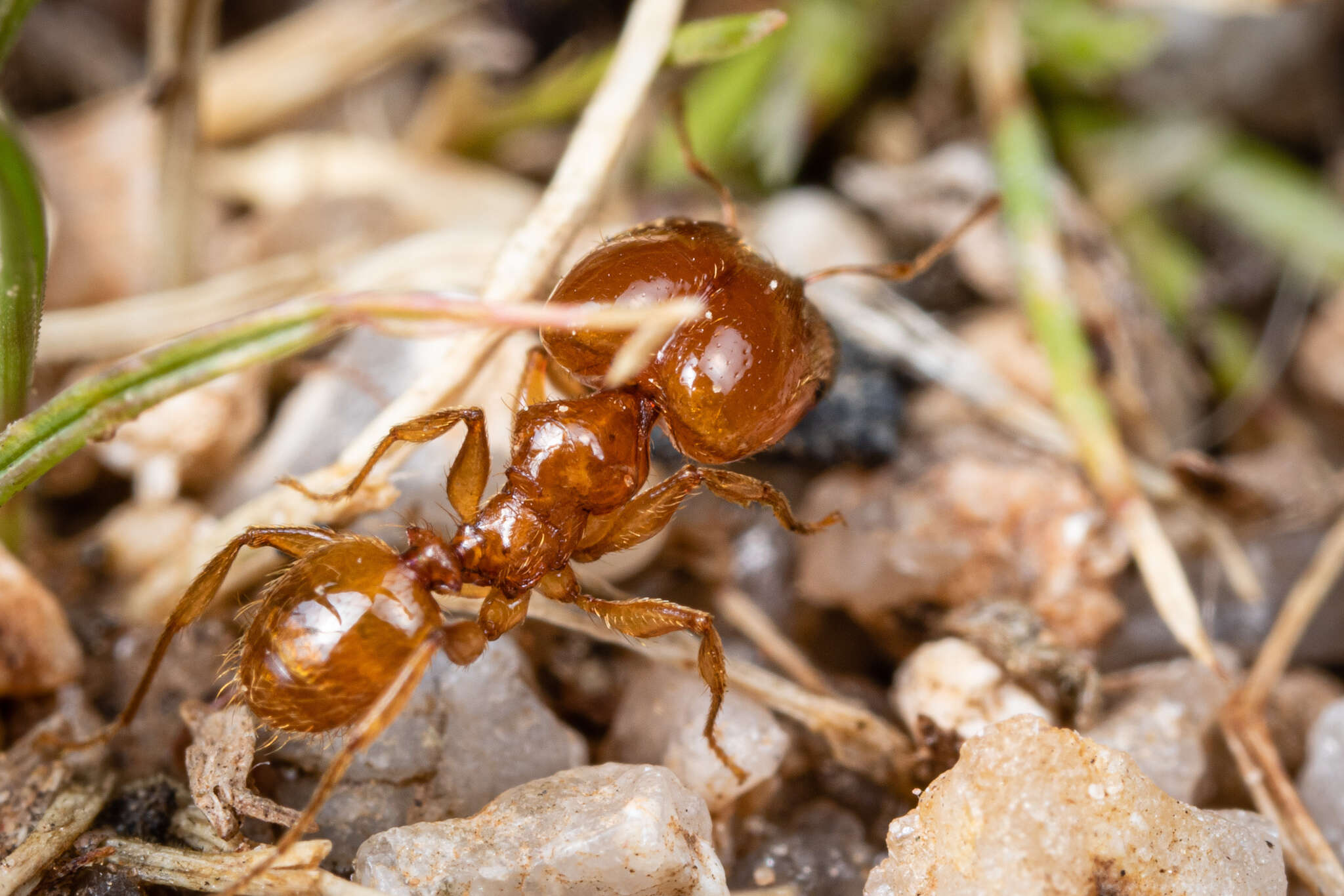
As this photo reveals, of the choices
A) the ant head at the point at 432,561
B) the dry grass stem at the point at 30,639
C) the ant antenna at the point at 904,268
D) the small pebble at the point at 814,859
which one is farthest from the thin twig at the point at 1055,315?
the dry grass stem at the point at 30,639

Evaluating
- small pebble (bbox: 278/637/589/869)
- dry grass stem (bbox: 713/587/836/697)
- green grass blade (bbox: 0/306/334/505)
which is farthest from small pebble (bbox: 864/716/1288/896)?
green grass blade (bbox: 0/306/334/505)

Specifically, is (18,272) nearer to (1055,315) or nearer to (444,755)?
(444,755)

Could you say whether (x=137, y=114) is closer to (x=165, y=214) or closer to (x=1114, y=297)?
(x=165, y=214)

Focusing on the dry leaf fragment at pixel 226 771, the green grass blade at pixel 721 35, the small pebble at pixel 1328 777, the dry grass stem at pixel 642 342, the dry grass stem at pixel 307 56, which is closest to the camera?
the dry grass stem at pixel 642 342

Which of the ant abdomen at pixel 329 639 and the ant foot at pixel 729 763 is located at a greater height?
the ant abdomen at pixel 329 639

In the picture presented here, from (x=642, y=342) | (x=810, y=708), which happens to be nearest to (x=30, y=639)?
(x=642, y=342)

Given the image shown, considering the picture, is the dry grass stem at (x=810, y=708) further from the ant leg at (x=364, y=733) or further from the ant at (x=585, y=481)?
the ant leg at (x=364, y=733)

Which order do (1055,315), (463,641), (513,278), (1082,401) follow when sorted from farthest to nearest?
(1055,315)
(1082,401)
(513,278)
(463,641)
